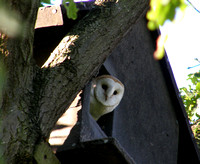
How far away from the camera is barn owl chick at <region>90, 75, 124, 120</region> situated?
343cm

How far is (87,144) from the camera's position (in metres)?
2.54

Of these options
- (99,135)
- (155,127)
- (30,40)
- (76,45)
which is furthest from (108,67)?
(30,40)

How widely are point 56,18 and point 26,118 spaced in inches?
57.1

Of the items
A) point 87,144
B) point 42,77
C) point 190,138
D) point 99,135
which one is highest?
point 42,77

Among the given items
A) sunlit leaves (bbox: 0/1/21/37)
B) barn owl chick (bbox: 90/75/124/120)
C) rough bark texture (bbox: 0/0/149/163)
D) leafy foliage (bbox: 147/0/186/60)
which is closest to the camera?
leafy foliage (bbox: 147/0/186/60)

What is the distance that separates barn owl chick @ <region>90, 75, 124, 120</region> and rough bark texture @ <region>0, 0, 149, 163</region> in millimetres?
1039

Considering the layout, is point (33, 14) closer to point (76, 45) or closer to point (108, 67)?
point (76, 45)

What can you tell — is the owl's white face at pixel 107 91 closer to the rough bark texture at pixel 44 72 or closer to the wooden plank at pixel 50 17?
the wooden plank at pixel 50 17

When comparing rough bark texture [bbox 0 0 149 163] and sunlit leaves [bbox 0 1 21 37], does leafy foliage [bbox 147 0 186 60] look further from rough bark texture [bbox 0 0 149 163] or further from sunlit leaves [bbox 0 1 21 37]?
rough bark texture [bbox 0 0 149 163]

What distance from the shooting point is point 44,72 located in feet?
6.87

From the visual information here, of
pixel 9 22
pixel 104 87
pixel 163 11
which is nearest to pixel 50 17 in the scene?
pixel 104 87

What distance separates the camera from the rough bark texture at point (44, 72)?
1829 millimetres

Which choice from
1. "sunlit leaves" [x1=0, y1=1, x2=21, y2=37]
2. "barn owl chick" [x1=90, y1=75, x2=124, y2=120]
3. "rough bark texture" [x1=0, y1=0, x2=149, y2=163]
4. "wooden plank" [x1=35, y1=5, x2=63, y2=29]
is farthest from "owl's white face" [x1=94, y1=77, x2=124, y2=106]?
"sunlit leaves" [x1=0, y1=1, x2=21, y2=37]

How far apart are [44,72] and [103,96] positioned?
1.43 meters
